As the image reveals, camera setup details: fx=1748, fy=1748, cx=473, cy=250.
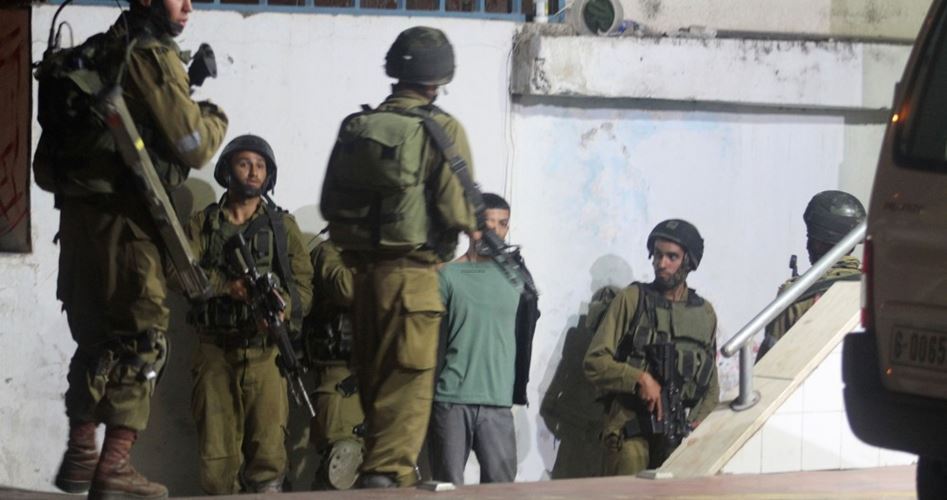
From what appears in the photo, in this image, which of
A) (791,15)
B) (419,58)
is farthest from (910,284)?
(791,15)

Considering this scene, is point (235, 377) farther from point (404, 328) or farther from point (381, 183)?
point (381, 183)

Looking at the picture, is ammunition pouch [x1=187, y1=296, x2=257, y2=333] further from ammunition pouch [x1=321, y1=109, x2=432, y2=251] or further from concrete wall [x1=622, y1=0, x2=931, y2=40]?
concrete wall [x1=622, y1=0, x2=931, y2=40]

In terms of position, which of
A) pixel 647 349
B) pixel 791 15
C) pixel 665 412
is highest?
pixel 791 15

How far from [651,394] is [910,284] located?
3.89 metres

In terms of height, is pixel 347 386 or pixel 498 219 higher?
pixel 498 219

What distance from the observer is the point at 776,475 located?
787 centimetres

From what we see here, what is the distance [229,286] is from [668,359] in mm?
2383

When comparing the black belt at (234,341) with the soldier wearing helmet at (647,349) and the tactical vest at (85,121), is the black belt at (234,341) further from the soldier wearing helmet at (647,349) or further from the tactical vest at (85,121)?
the tactical vest at (85,121)

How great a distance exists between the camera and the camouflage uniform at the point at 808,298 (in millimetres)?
9352

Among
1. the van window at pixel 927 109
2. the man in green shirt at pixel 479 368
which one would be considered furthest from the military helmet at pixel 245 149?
the van window at pixel 927 109

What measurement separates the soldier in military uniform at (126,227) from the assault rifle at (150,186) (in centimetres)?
6

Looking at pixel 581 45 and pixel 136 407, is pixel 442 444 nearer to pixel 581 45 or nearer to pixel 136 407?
pixel 581 45

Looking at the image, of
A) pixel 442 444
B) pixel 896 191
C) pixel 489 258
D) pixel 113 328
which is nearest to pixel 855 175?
pixel 489 258

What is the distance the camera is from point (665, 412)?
366 inches
